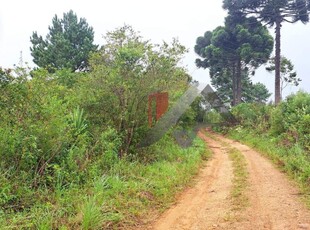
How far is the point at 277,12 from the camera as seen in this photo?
23.2 m

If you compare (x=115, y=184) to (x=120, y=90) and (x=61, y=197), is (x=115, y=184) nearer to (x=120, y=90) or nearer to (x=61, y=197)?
(x=61, y=197)

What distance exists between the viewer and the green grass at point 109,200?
4.34 metres

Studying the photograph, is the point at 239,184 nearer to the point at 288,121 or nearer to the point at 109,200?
the point at 109,200

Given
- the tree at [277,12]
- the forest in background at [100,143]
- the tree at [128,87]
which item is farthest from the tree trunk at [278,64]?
the tree at [128,87]

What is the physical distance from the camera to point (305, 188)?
651 centimetres

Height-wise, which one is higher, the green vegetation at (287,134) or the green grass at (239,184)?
the green vegetation at (287,134)

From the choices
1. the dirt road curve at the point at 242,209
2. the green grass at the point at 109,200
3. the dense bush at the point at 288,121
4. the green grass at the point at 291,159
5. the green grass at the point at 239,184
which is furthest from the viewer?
the dense bush at the point at 288,121

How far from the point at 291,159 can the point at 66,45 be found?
18.3 metres

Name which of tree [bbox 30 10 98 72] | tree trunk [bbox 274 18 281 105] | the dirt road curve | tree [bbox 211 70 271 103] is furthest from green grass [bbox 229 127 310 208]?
tree [bbox 211 70 271 103]

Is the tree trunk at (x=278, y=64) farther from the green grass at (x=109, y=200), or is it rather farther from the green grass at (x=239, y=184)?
the green grass at (x=109, y=200)

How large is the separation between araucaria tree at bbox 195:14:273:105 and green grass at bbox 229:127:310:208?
12.2 metres

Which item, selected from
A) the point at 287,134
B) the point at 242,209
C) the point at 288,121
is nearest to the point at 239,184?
the point at 242,209

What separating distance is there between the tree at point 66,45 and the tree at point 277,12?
11705 millimetres

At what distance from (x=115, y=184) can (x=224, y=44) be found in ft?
76.1
